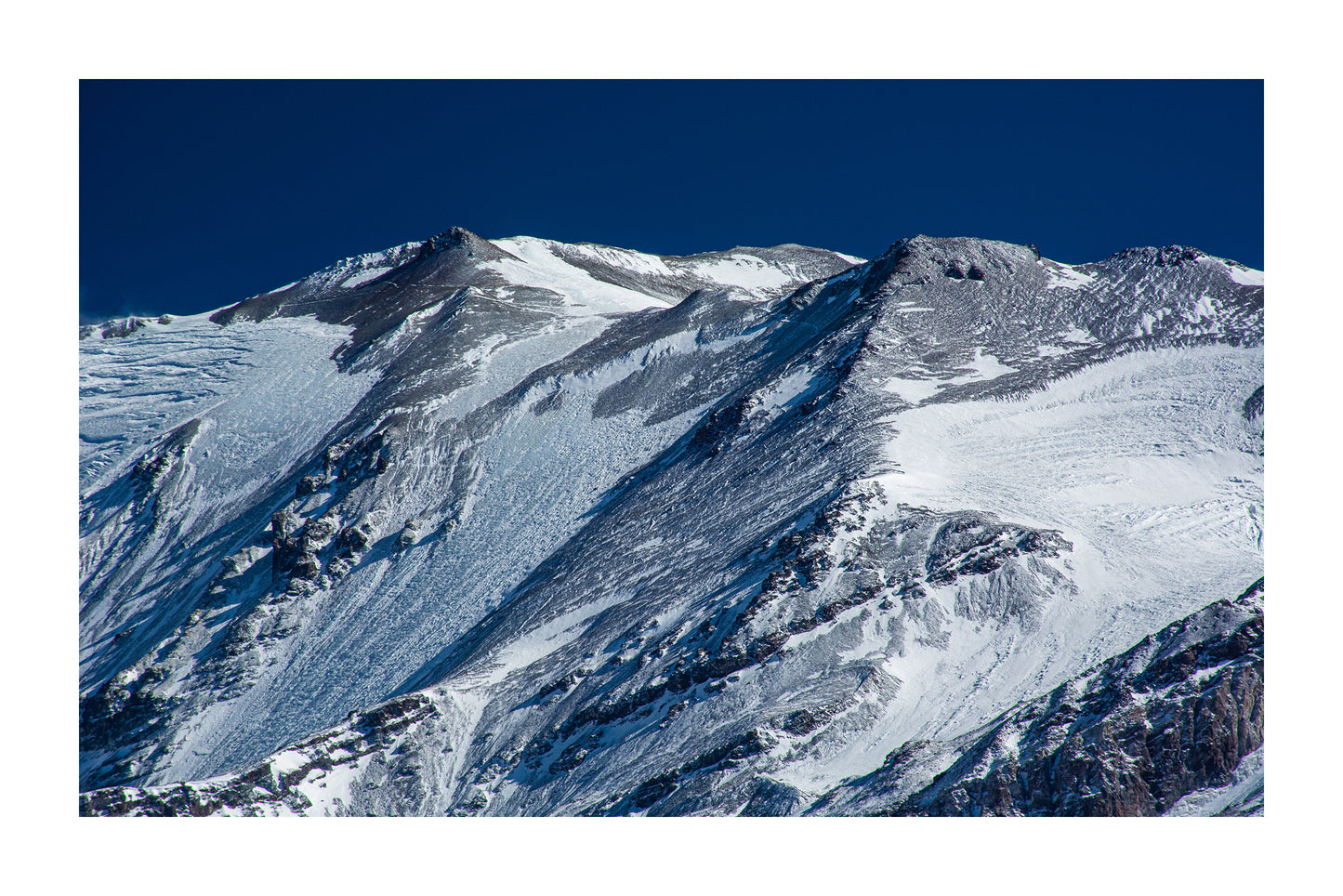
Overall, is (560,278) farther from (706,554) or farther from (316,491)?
(706,554)

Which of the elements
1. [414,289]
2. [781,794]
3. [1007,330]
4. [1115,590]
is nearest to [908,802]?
[781,794]

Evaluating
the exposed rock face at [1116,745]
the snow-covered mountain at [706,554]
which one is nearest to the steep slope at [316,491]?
the snow-covered mountain at [706,554]

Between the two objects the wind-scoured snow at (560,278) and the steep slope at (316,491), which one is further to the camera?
the wind-scoured snow at (560,278)

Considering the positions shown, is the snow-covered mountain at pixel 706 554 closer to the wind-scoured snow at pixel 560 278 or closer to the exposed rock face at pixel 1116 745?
the exposed rock face at pixel 1116 745

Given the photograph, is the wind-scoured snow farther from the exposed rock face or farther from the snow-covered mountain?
the exposed rock face

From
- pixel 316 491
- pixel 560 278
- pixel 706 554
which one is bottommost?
pixel 706 554

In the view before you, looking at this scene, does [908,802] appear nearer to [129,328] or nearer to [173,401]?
[173,401]

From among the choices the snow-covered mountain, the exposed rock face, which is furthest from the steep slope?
the exposed rock face

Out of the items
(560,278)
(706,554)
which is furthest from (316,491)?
(560,278)

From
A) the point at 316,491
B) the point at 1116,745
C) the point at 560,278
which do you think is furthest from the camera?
the point at 560,278
